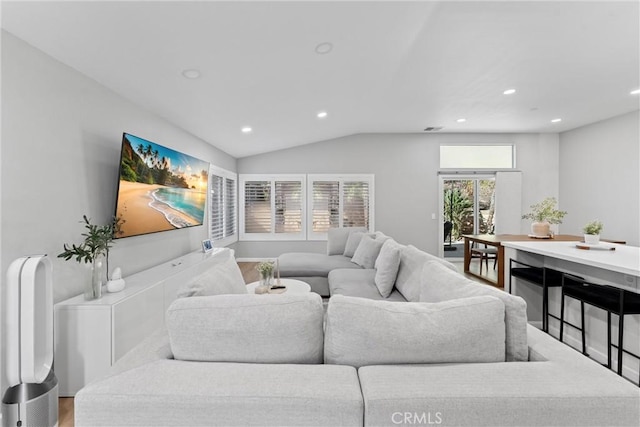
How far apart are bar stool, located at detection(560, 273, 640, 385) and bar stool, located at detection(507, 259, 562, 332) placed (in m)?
0.25

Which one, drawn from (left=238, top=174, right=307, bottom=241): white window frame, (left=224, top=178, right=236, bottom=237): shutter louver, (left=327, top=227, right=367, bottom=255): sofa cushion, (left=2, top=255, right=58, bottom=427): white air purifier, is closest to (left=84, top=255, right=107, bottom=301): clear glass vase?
(left=2, top=255, right=58, bottom=427): white air purifier

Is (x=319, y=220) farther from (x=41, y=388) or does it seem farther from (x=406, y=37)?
(x=41, y=388)

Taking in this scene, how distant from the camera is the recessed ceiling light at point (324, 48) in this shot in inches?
105

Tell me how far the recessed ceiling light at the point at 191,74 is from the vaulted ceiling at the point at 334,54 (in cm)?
4

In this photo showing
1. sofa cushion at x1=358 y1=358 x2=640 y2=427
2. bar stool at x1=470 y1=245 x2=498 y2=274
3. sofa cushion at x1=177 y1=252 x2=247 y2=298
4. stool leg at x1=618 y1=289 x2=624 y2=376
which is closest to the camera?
sofa cushion at x1=358 y1=358 x2=640 y2=427

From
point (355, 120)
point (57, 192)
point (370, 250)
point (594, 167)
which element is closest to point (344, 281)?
point (370, 250)

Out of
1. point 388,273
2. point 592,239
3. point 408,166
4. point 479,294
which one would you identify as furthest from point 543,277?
point 408,166

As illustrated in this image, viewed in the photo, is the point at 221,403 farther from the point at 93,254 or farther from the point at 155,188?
the point at 155,188

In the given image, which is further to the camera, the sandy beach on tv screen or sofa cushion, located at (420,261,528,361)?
the sandy beach on tv screen

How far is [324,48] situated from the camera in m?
2.72

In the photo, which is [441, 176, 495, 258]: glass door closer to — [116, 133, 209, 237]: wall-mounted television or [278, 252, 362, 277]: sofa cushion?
[278, 252, 362, 277]: sofa cushion

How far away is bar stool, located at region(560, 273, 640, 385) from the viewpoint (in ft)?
6.59

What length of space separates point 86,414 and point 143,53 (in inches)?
93.8

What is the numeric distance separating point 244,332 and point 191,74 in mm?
2549
